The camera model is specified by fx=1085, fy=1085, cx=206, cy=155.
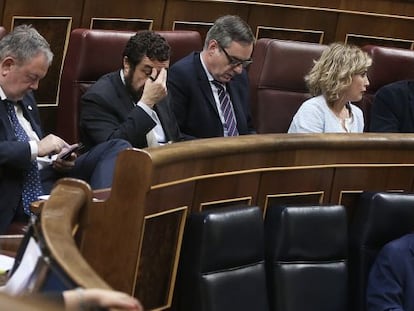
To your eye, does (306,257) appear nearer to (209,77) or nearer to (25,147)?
(25,147)

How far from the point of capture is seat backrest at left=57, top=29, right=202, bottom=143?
1.97 meters

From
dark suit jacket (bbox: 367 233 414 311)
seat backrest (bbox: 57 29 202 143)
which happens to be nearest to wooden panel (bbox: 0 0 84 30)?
seat backrest (bbox: 57 29 202 143)

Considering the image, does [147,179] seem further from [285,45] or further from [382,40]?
[382,40]

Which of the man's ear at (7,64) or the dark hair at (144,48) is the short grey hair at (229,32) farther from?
the man's ear at (7,64)

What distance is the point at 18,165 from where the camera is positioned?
1583 millimetres

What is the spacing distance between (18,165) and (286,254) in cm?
41

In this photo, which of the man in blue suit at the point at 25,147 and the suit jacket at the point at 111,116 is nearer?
the man in blue suit at the point at 25,147

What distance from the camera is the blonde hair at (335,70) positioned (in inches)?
80.7

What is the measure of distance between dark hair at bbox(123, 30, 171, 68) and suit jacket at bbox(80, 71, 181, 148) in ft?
0.14

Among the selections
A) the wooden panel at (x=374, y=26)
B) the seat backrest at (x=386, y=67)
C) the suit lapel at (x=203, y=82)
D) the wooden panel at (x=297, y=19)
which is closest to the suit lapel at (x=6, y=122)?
the suit lapel at (x=203, y=82)

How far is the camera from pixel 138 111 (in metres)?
1.71

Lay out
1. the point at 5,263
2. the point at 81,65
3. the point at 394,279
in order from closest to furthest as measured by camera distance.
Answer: the point at 5,263 → the point at 394,279 → the point at 81,65

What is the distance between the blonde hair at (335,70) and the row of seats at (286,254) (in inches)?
15.5

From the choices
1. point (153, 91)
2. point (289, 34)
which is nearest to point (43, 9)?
point (153, 91)
